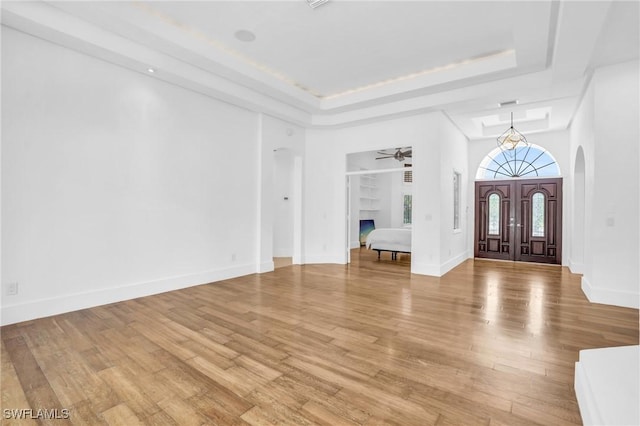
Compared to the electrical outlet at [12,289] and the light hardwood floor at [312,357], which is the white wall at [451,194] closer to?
the light hardwood floor at [312,357]

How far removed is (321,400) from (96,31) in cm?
439

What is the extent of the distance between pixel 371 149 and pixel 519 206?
412cm

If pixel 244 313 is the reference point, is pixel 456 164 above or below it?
above

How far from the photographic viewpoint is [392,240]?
7574 mm

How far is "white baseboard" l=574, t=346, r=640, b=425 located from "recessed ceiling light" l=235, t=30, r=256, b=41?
15.0 ft

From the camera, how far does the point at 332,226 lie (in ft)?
23.6

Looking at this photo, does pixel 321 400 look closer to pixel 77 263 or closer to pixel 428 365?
pixel 428 365

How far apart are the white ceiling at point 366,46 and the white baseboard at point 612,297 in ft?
9.58

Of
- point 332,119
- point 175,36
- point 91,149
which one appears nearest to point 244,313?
point 91,149

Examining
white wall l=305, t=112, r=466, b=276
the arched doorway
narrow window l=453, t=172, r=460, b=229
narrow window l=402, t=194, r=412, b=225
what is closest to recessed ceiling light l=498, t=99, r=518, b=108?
white wall l=305, t=112, r=466, b=276

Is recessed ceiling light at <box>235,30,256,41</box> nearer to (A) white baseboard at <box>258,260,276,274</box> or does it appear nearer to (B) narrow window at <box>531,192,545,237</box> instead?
(A) white baseboard at <box>258,260,276,274</box>

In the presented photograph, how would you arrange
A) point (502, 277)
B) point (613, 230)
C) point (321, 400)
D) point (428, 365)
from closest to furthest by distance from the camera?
point (321, 400), point (428, 365), point (613, 230), point (502, 277)

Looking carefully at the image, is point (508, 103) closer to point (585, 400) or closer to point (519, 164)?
point (519, 164)

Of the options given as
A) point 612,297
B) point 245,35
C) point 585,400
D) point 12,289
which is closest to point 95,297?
point 12,289
